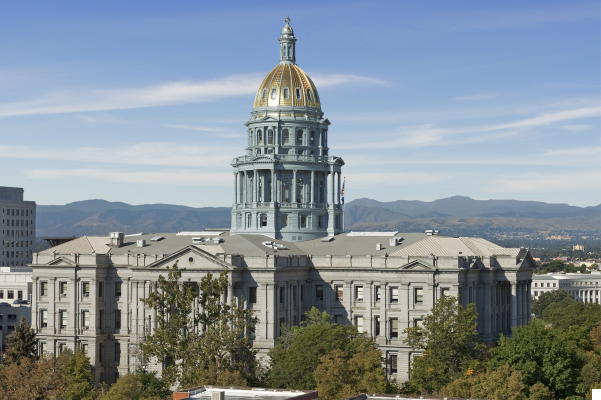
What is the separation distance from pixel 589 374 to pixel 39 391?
5922 cm

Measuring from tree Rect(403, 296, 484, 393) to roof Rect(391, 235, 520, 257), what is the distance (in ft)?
53.6

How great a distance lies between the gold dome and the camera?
16962cm

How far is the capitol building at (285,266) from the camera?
462ft

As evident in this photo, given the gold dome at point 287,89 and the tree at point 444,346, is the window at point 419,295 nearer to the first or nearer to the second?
the tree at point 444,346

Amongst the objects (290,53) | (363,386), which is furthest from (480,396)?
(290,53)

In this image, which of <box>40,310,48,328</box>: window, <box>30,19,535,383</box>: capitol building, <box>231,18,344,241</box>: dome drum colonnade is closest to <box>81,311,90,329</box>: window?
<box>30,19,535,383</box>: capitol building

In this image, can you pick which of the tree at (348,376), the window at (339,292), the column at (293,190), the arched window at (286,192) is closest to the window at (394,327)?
the window at (339,292)

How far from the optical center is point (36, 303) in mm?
153875

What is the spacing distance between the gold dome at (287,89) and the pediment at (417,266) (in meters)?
39.7

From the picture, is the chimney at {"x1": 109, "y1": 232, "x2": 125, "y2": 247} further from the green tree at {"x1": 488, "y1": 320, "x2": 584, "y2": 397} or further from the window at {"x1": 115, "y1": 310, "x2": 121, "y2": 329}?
the green tree at {"x1": 488, "y1": 320, "x2": 584, "y2": 397}

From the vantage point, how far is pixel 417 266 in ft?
460

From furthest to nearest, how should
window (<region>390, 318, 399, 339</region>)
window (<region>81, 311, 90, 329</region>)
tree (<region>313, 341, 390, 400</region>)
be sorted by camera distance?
window (<region>81, 311, 90, 329</region>)
window (<region>390, 318, 399, 339</region>)
tree (<region>313, 341, 390, 400</region>)

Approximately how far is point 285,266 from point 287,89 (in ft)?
120

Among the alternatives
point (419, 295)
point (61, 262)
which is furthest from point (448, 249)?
point (61, 262)
